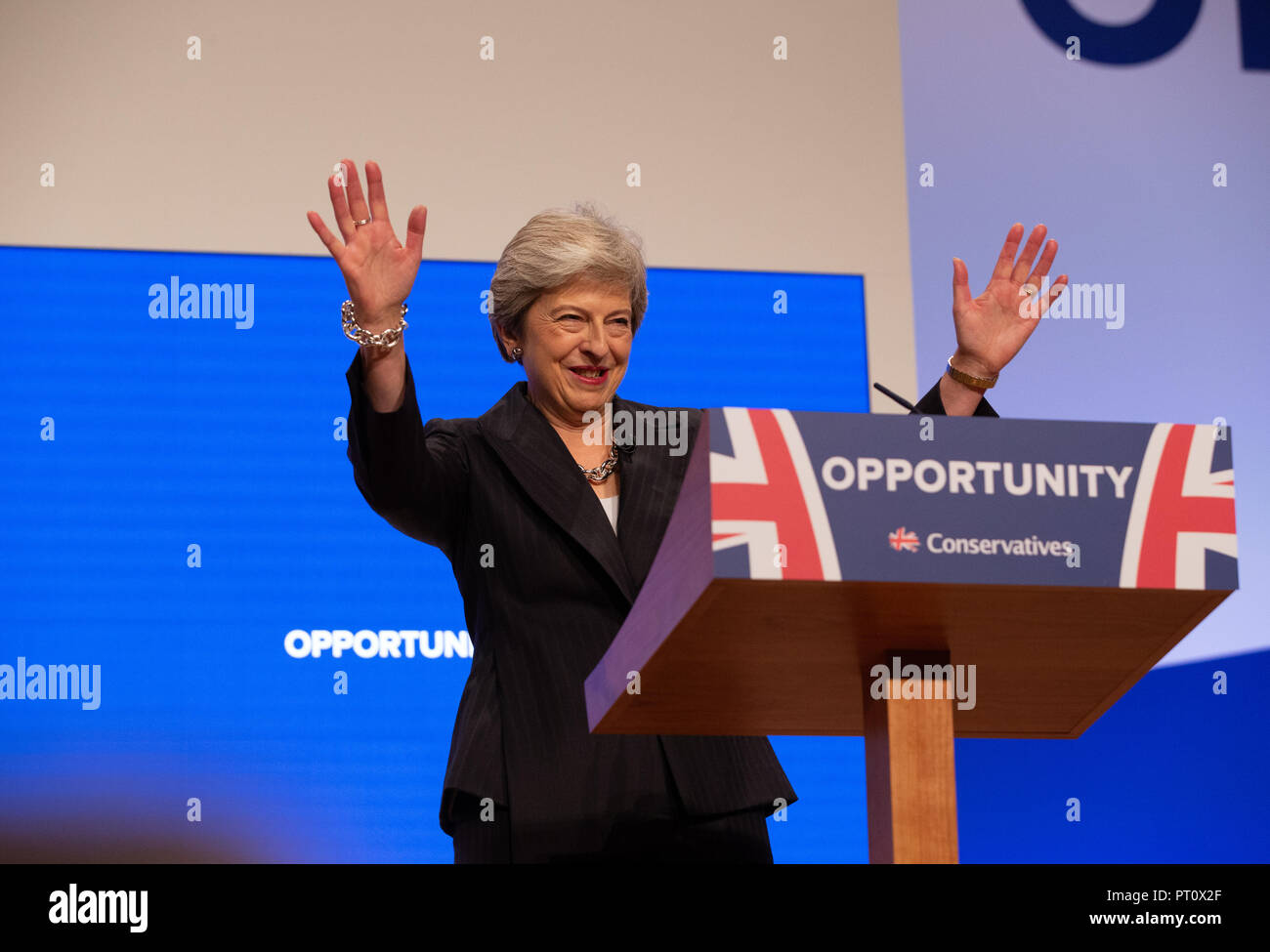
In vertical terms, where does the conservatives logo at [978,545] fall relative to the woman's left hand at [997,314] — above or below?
below

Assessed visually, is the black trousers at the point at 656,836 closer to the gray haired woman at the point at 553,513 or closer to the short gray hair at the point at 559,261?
the gray haired woman at the point at 553,513

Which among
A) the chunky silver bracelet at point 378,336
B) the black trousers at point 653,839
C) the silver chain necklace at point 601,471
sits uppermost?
the chunky silver bracelet at point 378,336

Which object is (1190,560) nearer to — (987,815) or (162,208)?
(987,815)

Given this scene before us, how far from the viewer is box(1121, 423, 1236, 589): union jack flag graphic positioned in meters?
1.23

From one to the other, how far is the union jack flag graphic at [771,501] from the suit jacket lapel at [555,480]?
2.20 ft

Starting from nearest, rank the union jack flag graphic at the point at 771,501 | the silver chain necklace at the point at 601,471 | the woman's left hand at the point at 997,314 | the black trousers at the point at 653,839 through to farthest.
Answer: the union jack flag graphic at the point at 771,501, the black trousers at the point at 653,839, the woman's left hand at the point at 997,314, the silver chain necklace at the point at 601,471

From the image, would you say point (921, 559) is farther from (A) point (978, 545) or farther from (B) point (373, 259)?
(B) point (373, 259)

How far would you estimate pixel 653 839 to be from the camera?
1.72 m

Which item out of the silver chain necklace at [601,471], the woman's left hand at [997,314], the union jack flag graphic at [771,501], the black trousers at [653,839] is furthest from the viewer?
the silver chain necklace at [601,471]

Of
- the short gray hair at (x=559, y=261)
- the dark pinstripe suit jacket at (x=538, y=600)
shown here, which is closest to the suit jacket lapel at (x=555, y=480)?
the dark pinstripe suit jacket at (x=538, y=600)

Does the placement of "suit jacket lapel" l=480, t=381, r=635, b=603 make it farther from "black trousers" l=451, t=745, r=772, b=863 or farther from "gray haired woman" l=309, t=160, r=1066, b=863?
"black trousers" l=451, t=745, r=772, b=863

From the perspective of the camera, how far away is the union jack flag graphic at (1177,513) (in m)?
1.23

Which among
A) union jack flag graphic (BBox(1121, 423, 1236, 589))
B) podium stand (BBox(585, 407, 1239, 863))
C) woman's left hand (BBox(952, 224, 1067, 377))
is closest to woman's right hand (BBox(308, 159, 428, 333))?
podium stand (BBox(585, 407, 1239, 863))

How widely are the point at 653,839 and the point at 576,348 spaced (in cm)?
66
